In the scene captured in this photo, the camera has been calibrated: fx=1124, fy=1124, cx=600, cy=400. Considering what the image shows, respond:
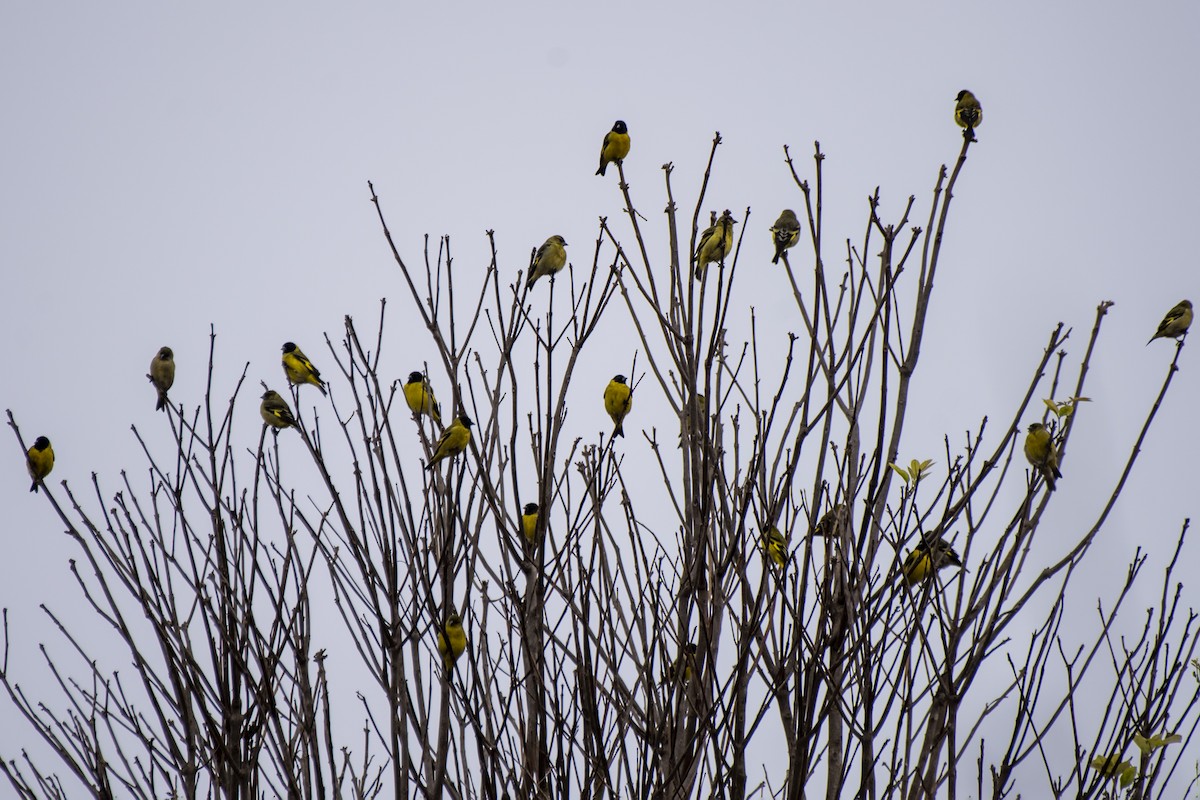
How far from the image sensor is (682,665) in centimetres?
304

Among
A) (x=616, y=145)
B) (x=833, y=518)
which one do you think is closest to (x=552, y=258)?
(x=616, y=145)

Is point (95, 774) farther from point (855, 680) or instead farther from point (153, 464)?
point (855, 680)

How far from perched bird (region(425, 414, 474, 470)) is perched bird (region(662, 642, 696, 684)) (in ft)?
3.07

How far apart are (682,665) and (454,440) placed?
1217 mm

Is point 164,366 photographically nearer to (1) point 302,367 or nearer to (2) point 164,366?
(2) point 164,366

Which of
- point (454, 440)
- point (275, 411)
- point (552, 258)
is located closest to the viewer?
point (454, 440)

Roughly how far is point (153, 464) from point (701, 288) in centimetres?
208

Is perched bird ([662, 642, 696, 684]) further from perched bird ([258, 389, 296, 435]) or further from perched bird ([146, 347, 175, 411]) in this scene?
perched bird ([146, 347, 175, 411])

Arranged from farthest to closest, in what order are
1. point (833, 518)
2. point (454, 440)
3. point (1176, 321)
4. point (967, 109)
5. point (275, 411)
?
point (275, 411)
point (1176, 321)
point (967, 109)
point (454, 440)
point (833, 518)

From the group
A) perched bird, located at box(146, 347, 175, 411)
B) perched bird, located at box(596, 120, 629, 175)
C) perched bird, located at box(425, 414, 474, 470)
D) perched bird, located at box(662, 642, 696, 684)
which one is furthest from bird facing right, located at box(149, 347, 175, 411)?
perched bird, located at box(662, 642, 696, 684)

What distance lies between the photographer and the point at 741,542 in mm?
3160

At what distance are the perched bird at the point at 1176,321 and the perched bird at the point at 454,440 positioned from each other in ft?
18.1

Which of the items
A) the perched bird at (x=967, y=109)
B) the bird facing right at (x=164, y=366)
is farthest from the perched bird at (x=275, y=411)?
the perched bird at (x=967, y=109)

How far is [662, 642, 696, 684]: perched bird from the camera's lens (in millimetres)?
2896
